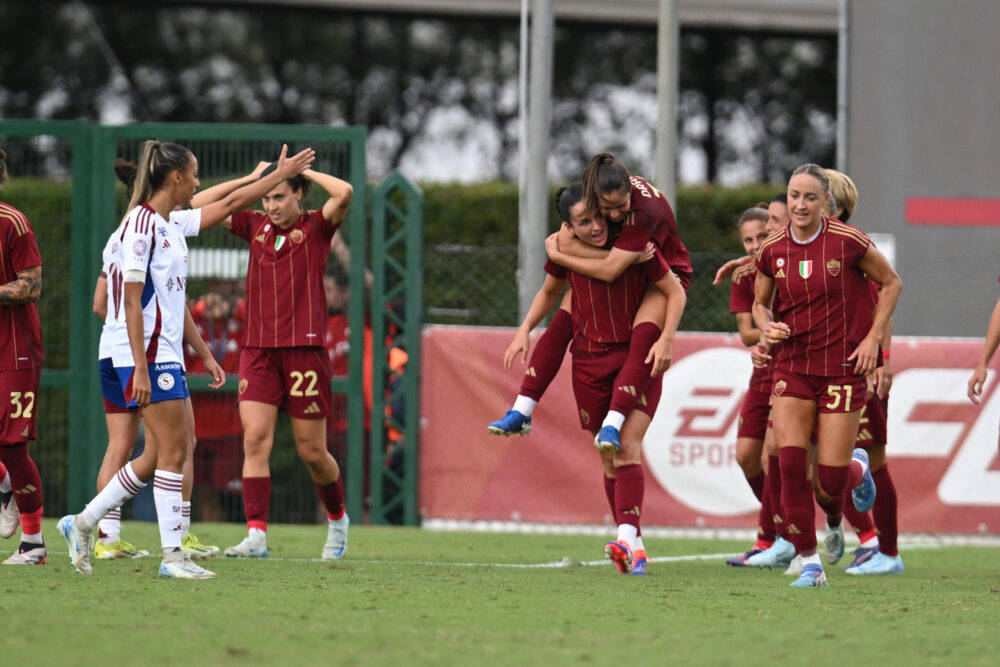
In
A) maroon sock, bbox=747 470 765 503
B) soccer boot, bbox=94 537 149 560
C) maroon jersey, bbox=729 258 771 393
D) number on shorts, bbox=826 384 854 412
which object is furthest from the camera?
maroon sock, bbox=747 470 765 503

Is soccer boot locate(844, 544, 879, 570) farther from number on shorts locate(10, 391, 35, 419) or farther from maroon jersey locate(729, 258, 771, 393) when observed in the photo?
number on shorts locate(10, 391, 35, 419)

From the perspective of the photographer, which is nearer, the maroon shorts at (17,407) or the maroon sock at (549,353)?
the maroon shorts at (17,407)

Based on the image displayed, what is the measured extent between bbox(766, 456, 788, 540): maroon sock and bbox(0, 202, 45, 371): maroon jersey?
4150 mm

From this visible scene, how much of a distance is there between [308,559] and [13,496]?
168cm

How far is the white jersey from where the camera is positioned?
6145mm

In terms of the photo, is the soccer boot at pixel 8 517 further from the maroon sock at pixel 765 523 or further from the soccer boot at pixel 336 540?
the maroon sock at pixel 765 523

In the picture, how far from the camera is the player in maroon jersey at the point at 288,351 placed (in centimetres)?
791

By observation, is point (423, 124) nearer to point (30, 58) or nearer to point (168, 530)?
point (30, 58)

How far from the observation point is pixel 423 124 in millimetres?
19328

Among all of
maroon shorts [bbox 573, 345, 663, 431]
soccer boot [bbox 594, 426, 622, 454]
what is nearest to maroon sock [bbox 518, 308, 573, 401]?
maroon shorts [bbox 573, 345, 663, 431]

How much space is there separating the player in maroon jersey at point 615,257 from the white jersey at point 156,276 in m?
1.68

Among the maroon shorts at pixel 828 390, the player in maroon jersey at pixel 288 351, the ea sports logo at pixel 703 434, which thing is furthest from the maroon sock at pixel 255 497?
the ea sports logo at pixel 703 434

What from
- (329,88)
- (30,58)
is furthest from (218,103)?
(30,58)

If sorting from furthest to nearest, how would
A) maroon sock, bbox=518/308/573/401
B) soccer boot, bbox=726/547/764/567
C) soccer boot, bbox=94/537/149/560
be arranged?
soccer boot, bbox=726/547/764/567
soccer boot, bbox=94/537/149/560
maroon sock, bbox=518/308/573/401
